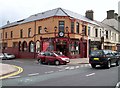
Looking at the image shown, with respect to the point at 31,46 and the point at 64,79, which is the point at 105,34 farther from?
the point at 64,79

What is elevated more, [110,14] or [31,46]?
[110,14]

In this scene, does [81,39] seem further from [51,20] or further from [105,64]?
[105,64]

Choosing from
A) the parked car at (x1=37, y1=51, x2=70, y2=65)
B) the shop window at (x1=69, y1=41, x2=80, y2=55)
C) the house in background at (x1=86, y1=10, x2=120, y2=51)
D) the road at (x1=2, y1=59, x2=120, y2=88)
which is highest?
the house in background at (x1=86, y1=10, x2=120, y2=51)

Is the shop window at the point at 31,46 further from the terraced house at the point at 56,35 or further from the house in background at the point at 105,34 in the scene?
the house in background at the point at 105,34

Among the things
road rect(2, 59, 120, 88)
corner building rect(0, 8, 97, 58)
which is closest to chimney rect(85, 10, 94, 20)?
corner building rect(0, 8, 97, 58)

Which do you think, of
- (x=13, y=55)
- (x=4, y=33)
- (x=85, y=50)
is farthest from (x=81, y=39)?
(x=4, y=33)

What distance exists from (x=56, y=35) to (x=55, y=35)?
178 millimetres

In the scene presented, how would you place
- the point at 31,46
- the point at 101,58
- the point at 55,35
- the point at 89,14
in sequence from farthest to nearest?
the point at 89,14, the point at 31,46, the point at 55,35, the point at 101,58

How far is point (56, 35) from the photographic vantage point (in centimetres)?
3538

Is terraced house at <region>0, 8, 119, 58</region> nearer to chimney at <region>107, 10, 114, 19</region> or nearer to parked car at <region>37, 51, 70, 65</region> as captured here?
parked car at <region>37, 51, 70, 65</region>

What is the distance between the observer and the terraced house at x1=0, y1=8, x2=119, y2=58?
35594 mm

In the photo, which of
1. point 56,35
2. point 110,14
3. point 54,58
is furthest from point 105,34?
point 54,58

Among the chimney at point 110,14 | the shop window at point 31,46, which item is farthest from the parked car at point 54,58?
the chimney at point 110,14

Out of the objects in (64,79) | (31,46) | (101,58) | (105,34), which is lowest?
(64,79)
